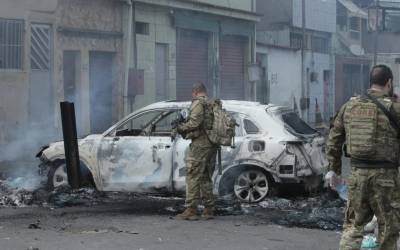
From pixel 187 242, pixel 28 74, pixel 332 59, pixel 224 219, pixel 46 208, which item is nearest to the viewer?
pixel 187 242

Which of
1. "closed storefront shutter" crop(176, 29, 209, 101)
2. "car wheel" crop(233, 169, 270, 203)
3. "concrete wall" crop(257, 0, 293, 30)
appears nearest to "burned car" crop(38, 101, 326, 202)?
"car wheel" crop(233, 169, 270, 203)

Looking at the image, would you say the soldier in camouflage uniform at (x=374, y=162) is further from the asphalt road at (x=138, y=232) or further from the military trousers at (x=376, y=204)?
the asphalt road at (x=138, y=232)

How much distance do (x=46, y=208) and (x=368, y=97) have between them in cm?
502

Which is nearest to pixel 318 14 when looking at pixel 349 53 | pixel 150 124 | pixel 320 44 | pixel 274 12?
pixel 320 44

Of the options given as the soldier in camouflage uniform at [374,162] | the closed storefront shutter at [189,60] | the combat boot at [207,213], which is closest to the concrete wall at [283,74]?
the closed storefront shutter at [189,60]

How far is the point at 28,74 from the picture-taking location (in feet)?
54.0

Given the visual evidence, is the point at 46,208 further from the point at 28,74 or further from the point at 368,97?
the point at 28,74

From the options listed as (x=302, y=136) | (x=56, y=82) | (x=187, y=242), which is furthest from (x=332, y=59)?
(x=187, y=242)

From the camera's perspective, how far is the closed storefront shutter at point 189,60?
71.8ft

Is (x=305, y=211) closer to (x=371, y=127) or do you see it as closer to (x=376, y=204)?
(x=376, y=204)

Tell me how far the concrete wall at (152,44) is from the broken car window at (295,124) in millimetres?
10415

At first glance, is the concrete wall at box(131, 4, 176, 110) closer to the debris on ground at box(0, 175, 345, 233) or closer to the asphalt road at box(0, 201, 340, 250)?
the debris on ground at box(0, 175, 345, 233)

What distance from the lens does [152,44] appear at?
66.6 feet

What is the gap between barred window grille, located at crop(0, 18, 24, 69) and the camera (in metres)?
15.9
